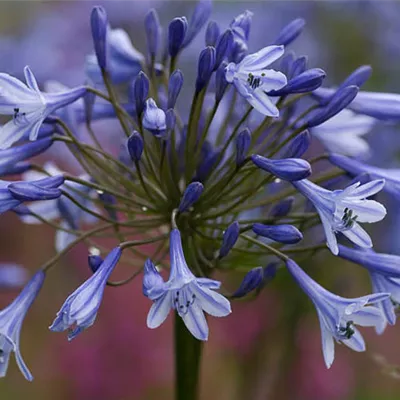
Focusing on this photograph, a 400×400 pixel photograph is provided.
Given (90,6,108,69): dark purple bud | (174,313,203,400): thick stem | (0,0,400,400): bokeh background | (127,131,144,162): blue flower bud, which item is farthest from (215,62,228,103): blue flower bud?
(0,0,400,400): bokeh background

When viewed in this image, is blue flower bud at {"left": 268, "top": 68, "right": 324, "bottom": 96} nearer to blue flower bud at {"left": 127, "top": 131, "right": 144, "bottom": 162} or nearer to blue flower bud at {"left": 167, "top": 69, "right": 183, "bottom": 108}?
blue flower bud at {"left": 167, "top": 69, "right": 183, "bottom": 108}

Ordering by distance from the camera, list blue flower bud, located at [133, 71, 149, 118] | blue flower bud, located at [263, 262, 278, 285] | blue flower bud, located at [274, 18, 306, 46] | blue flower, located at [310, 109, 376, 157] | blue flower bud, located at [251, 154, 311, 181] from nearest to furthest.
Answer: blue flower bud, located at [251, 154, 311, 181] < blue flower bud, located at [133, 71, 149, 118] < blue flower bud, located at [263, 262, 278, 285] < blue flower bud, located at [274, 18, 306, 46] < blue flower, located at [310, 109, 376, 157]

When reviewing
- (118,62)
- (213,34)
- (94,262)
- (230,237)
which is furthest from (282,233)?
(118,62)

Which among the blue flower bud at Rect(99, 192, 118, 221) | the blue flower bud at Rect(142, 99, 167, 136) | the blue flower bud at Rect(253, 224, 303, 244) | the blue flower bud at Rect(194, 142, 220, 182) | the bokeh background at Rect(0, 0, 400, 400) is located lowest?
the bokeh background at Rect(0, 0, 400, 400)

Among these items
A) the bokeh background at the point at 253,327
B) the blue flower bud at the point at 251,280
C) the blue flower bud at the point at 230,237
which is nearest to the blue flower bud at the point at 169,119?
the blue flower bud at the point at 230,237

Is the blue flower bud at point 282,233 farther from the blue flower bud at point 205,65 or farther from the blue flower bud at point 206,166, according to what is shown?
the blue flower bud at point 205,65

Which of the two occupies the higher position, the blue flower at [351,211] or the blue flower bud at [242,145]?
the blue flower bud at [242,145]

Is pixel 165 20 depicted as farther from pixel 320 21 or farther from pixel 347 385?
pixel 347 385
